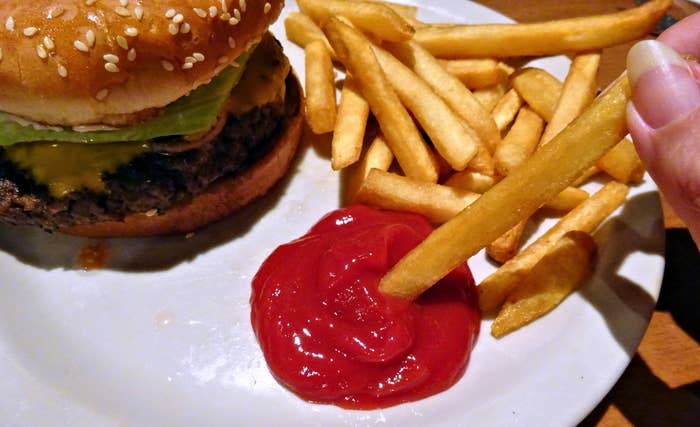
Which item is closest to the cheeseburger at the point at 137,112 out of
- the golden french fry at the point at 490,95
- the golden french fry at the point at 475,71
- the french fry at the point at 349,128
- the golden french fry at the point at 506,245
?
the french fry at the point at 349,128

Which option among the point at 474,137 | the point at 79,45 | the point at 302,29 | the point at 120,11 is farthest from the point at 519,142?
the point at 79,45

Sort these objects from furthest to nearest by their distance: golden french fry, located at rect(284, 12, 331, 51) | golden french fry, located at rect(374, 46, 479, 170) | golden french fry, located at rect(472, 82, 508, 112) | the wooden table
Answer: golden french fry, located at rect(284, 12, 331, 51)
golden french fry, located at rect(472, 82, 508, 112)
golden french fry, located at rect(374, 46, 479, 170)
the wooden table

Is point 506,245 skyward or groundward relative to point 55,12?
groundward

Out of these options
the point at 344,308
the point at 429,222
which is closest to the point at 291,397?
the point at 344,308

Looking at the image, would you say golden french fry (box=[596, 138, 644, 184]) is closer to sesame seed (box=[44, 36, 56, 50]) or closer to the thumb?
the thumb

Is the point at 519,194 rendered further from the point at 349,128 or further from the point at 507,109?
the point at 507,109

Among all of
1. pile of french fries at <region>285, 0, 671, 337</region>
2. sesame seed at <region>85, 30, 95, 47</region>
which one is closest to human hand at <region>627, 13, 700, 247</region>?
pile of french fries at <region>285, 0, 671, 337</region>
